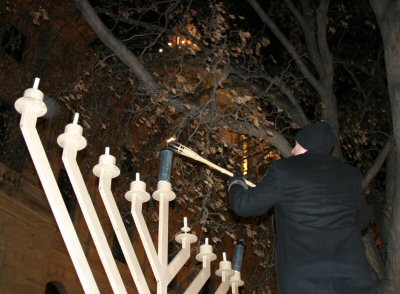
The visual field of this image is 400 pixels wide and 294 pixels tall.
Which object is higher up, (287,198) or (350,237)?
(287,198)

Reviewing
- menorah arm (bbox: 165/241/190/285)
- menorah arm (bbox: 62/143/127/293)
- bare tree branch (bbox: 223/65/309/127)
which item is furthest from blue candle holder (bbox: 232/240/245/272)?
bare tree branch (bbox: 223/65/309/127)

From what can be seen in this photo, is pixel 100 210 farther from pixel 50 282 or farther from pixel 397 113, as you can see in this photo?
pixel 397 113

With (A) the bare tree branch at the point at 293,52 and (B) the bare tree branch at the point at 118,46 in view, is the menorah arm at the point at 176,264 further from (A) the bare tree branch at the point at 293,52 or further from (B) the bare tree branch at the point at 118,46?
(A) the bare tree branch at the point at 293,52

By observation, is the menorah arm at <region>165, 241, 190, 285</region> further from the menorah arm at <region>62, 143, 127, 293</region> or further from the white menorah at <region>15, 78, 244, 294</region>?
the menorah arm at <region>62, 143, 127, 293</region>

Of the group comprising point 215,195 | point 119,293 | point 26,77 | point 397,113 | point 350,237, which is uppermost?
point 26,77

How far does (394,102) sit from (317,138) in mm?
2514

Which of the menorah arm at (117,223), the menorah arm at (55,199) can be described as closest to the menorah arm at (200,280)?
the menorah arm at (117,223)

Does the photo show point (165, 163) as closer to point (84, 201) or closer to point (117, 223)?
point (117, 223)

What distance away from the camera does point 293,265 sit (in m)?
3.03

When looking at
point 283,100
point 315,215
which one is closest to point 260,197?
point 315,215

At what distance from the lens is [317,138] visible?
3.44 metres

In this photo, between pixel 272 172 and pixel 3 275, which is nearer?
pixel 272 172

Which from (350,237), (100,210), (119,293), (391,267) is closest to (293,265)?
(350,237)

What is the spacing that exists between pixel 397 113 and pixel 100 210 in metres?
9.87
